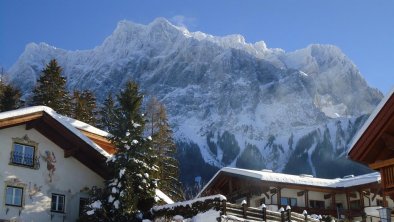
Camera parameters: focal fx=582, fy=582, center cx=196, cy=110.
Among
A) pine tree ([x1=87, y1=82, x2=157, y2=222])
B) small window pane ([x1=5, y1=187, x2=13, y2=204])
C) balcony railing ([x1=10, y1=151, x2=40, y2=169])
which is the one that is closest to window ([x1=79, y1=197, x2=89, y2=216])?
pine tree ([x1=87, y1=82, x2=157, y2=222])

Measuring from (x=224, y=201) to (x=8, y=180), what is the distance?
9.36 meters

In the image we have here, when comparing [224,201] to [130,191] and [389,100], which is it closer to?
[130,191]

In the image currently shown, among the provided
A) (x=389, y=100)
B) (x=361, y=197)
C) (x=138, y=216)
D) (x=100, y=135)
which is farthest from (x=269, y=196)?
(x=389, y=100)

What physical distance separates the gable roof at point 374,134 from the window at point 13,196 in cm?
1636

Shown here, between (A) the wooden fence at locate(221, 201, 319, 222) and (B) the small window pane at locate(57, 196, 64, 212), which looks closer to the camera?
(A) the wooden fence at locate(221, 201, 319, 222)

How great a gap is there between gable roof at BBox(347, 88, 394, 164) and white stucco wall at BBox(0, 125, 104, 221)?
16270 millimetres

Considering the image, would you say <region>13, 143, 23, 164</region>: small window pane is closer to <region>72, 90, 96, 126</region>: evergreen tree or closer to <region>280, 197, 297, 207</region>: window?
<region>280, 197, 297, 207</region>: window

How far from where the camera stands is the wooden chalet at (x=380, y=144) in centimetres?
1274

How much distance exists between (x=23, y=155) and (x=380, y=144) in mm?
17486

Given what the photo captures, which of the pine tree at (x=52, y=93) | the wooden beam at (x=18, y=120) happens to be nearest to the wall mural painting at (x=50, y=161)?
the wooden beam at (x=18, y=120)

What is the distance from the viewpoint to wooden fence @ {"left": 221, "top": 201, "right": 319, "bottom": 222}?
2469cm

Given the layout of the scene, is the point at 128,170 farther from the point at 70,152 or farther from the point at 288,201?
the point at 288,201

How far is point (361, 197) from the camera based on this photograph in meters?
40.1

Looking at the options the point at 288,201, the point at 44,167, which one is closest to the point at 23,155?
the point at 44,167
